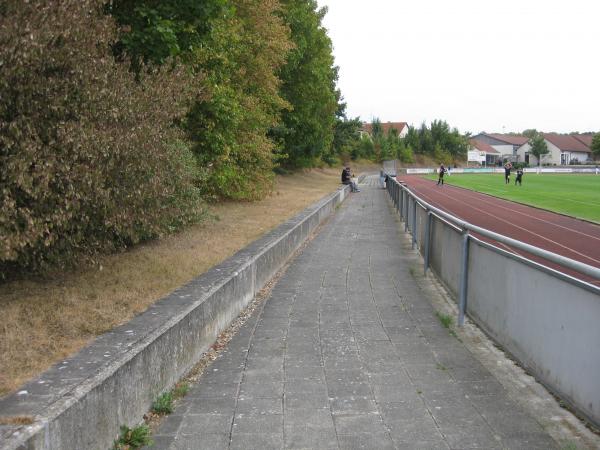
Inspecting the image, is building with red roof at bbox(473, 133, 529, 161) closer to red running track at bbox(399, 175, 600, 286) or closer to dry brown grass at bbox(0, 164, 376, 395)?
red running track at bbox(399, 175, 600, 286)

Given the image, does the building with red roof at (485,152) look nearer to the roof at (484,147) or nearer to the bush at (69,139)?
the roof at (484,147)

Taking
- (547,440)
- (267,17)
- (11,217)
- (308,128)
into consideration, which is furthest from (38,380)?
(308,128)

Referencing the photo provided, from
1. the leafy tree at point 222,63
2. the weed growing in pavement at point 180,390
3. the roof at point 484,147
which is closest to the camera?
the weed growing in pavement at point 180,390

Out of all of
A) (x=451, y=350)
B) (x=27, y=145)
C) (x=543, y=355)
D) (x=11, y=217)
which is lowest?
(x=451, y=350)

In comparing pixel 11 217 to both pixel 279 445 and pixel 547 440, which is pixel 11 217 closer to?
pixel 279 445

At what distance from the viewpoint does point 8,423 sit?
2848mm

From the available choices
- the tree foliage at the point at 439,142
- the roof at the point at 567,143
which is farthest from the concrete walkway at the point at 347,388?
the roof at the point at 567,143

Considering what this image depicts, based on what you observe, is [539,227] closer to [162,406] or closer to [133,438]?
[162,406]

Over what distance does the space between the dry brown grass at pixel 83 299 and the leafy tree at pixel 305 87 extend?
2343 centimetres

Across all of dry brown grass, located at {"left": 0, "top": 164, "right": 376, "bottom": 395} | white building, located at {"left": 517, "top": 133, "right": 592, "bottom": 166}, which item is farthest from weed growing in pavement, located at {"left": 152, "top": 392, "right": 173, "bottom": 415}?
white building, located at {"left": 517, "top": 133, "right": 592, "bottom": 166}

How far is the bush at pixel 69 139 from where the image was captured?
4352 mm

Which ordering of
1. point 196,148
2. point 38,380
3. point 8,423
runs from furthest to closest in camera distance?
point 196,148, point 38,380, point 8,423

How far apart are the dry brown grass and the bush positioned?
0.38 m

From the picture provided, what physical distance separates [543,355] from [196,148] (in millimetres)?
13402
